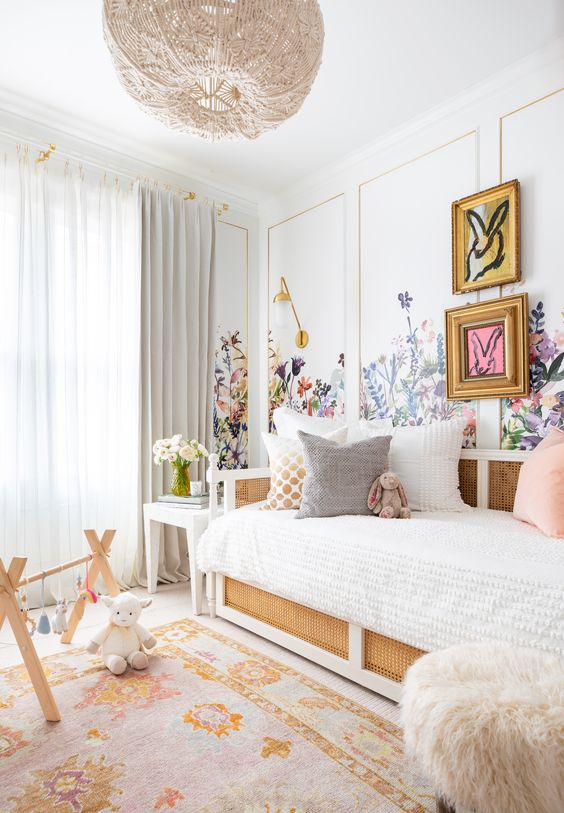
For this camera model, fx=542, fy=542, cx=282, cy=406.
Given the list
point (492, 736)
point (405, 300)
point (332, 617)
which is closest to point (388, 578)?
point (332, 617)


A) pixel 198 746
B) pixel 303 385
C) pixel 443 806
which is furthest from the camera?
pixel 303 385

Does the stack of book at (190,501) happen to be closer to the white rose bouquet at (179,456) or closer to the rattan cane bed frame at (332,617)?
the white rose bouquet at (179,456)

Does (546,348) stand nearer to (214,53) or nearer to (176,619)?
(214,53)

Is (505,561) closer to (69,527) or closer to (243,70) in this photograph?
(243,70)

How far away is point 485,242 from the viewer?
2.64 meters

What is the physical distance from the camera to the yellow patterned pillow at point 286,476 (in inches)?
104

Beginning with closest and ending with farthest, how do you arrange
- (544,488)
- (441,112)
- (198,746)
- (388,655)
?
(198,746)
(388,655)
(544,488)
(441,112)

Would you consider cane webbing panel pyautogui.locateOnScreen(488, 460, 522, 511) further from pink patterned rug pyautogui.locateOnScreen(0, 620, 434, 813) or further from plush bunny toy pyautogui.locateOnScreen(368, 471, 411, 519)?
pink patterned rug pyautogui.locateOnScreen(0, 620, 434, 813)

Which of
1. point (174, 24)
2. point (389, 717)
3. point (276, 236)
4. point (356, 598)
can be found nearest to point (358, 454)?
point (356, 598)

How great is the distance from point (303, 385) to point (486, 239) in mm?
1494

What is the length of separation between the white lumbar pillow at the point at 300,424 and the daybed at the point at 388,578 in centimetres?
43

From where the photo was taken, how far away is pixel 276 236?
392 centimetres

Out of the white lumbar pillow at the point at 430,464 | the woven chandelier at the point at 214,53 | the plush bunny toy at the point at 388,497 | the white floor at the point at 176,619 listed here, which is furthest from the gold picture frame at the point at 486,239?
the white floor at the point at 176,619

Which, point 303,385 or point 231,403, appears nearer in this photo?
point 303,385
